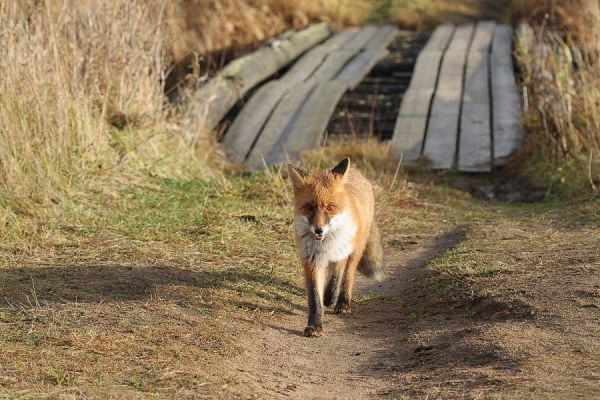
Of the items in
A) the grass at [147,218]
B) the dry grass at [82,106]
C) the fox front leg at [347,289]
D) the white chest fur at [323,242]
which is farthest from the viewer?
the dry grass at [82,106]

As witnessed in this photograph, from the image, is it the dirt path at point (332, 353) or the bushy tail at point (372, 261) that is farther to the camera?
the bushy tail at point (372, 261)

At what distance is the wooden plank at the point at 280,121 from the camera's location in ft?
41.0

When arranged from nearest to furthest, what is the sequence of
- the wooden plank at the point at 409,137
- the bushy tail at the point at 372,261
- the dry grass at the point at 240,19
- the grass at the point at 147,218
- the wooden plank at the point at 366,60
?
1. the grass at the point at 147,218
2. the bushy tail at the point at 372,261
3. the wooden plank at the point at 409,137
4. the wooden plank at the point at 366,60
5. the dry grass at the point at 240,19

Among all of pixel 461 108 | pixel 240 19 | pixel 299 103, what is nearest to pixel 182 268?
pixel 299 103

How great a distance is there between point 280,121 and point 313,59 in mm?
3563

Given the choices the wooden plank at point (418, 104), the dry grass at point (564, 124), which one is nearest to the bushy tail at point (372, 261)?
the wooden plank at point (418, 104)

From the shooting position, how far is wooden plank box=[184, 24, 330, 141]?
11.9 metres

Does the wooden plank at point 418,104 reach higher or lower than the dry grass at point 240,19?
lower

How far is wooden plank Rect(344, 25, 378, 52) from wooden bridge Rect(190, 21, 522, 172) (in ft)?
0.08

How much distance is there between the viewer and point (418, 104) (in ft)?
46.9

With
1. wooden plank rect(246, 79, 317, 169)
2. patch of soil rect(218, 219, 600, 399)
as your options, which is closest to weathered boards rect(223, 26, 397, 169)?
wooden plank rect(246, 79, 317, 169)

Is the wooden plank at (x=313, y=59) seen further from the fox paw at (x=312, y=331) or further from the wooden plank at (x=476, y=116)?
the fox paw at (x=312, y=331)

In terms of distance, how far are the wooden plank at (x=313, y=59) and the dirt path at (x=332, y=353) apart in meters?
8.48

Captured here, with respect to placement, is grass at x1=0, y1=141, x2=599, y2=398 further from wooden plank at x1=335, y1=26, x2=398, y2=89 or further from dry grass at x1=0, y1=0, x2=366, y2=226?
wooden plank at x1=335, y1=26, x2=398, y2=89
